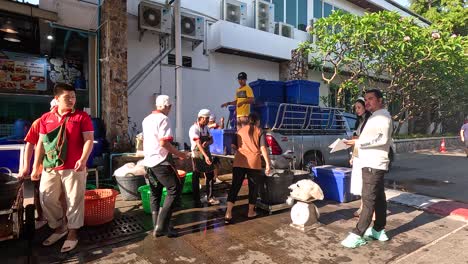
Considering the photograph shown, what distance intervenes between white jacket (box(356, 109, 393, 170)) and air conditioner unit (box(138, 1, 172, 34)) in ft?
23.8

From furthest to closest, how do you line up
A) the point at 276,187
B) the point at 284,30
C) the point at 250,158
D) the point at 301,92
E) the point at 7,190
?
the point at 284,30 → the point at 301,92 → the point at 276,187 → the point at 250,158 → the point at 7,190

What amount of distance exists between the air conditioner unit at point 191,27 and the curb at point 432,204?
7.34 meters

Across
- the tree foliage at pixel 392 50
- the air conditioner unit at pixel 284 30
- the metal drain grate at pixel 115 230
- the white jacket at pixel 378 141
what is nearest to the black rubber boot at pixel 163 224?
the metal drain grate at pixel 115 230

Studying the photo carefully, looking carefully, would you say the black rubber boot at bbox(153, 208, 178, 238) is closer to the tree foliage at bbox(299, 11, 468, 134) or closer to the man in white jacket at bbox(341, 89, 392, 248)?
the man in white jacket at bbox(341, 89, 392, 248)

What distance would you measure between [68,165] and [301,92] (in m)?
4.67

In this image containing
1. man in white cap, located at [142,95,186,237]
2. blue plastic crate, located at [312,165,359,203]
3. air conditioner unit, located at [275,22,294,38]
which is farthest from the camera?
air conditioner unit, located at [275,22,294,38]

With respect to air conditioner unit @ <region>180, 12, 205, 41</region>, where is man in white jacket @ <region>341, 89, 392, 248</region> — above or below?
below

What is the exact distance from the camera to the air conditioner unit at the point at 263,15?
37.8 feet

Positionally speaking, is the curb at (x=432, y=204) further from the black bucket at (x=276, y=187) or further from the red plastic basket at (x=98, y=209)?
the red plastic basket at (x=98, y=209)

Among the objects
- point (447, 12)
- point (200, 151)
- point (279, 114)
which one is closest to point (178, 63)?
point (279, 114)

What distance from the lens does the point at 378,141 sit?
3.57 meters

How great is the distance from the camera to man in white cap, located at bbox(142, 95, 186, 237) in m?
3.67

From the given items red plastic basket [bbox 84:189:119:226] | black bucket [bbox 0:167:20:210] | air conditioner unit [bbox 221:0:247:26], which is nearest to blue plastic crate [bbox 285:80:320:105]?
red plastic basket [bbox 84:189:119:226]

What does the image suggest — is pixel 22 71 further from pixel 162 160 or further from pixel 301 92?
pixel 301 92
